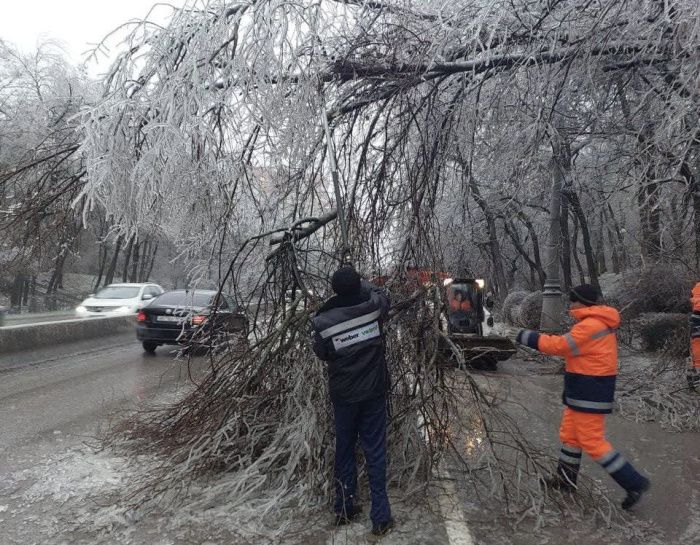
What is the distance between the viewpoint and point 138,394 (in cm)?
823

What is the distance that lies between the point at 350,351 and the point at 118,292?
49.2ft

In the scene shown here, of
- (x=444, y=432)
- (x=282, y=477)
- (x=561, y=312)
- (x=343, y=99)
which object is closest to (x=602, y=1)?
(x=343, y=99)

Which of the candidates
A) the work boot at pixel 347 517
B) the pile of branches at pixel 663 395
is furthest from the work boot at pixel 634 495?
the pile of branches at pixel 663 395

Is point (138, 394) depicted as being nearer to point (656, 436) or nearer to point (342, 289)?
point (342, 289)

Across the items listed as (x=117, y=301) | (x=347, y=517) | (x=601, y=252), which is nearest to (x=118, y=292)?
(x=117, y=301)

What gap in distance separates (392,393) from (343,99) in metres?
2.84

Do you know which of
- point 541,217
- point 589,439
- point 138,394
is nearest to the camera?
point 589,439

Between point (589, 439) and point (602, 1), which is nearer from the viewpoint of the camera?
point (589, 439)

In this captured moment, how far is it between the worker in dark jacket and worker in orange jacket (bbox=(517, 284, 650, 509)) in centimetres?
135

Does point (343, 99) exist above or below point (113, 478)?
above

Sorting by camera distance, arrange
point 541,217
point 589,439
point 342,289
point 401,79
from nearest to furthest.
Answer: point 342,289 < point 589,439 < point 401,79 < point 541,217

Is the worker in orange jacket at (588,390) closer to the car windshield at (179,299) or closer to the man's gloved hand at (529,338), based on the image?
the man's gloved hand at (529,338)

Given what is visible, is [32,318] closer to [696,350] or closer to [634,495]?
[696,350]

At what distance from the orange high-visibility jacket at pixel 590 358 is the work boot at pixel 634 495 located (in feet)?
1.90
